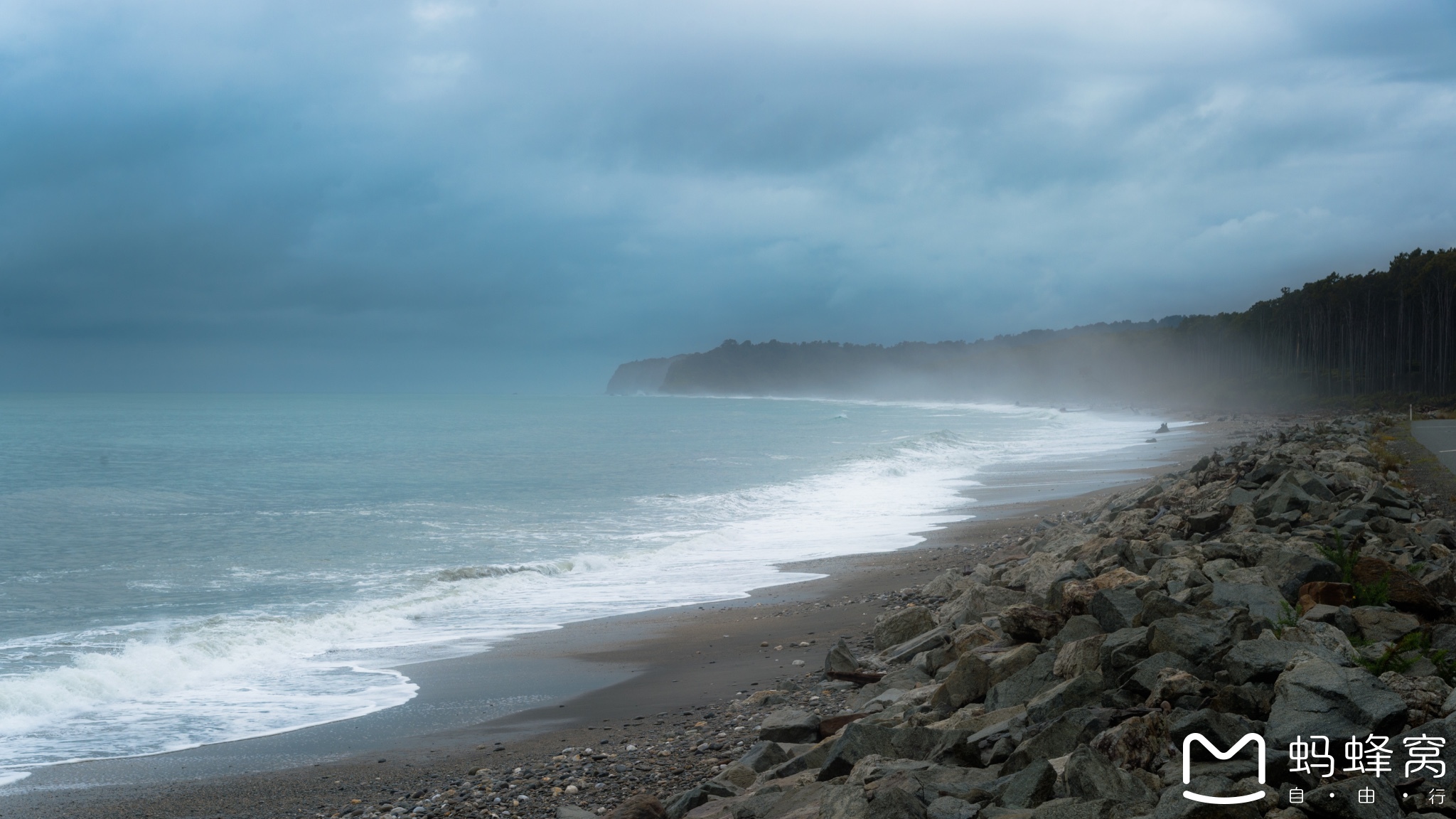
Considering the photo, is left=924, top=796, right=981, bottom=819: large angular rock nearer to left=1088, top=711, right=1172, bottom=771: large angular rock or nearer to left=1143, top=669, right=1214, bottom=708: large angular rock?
left=1088, top=711, right=1172, bottom=771: large angular rock

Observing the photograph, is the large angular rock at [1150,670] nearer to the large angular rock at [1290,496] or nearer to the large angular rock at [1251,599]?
the large angular rock at [1251,599]

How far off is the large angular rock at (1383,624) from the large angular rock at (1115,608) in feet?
3.68

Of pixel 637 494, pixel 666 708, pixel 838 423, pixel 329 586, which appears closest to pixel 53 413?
pixel 838 423

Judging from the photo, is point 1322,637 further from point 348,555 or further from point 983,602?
point 348,555

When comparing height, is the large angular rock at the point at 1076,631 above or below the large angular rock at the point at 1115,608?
below

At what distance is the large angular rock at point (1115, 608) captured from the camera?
18.3 feet

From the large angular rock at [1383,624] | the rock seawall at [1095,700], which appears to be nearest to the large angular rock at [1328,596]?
the rock seawall at [1095,700]

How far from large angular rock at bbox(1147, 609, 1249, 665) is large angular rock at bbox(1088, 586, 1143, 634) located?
1.79ft

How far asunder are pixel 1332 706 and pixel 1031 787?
119 cm

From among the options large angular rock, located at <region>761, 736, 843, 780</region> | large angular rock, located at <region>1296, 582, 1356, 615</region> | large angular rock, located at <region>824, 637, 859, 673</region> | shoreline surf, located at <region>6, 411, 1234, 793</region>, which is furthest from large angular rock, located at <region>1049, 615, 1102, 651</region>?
shoreline surf, located at <region>6, 411, 1234, 793</region>

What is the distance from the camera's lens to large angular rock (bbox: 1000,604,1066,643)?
20.3 feet

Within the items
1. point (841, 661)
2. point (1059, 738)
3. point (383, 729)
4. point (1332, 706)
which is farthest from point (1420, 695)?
point (383, 729)

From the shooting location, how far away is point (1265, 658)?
4.31 metres

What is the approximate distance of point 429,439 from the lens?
64.6m
